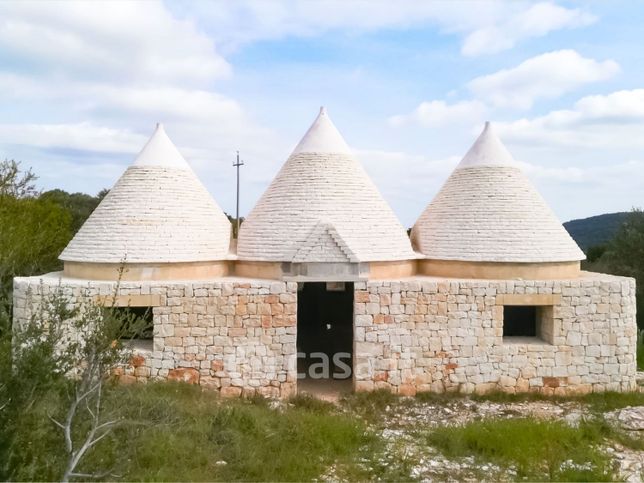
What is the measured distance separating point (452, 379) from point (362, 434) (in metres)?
2.87

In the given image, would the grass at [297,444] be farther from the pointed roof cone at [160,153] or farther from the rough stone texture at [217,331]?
the pointed roof cone at [160,153]

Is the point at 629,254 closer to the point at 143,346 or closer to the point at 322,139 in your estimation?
the point at 322,139

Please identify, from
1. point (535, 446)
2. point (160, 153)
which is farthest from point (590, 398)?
point (160, 153)

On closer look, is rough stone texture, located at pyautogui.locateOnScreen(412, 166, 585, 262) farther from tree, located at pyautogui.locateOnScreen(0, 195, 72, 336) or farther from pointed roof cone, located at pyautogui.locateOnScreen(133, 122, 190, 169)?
tree, located at pyautogui.locateOnScreen(0, 195, 72, 336)

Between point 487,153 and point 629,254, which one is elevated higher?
point 487,153

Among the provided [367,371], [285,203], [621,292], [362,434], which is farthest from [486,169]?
[362,434]

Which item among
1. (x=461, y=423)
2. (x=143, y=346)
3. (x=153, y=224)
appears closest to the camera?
(x=461, y=423)

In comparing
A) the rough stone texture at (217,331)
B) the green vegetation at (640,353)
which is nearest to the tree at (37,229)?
the rough stone texture at (217,331)

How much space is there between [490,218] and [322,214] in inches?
126

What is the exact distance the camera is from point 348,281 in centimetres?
891

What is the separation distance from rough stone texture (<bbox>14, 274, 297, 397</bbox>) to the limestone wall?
1.32m

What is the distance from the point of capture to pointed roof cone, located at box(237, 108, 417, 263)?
8.89 meters

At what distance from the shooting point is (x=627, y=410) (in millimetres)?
8180

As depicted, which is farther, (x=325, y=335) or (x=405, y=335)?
(x=325, y=335)
